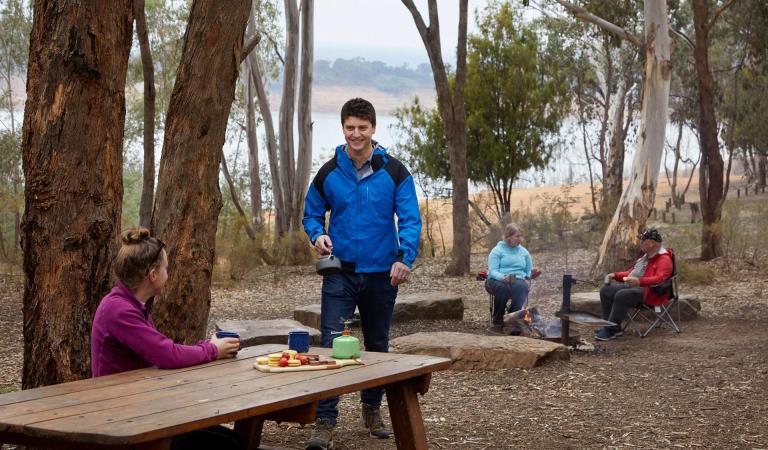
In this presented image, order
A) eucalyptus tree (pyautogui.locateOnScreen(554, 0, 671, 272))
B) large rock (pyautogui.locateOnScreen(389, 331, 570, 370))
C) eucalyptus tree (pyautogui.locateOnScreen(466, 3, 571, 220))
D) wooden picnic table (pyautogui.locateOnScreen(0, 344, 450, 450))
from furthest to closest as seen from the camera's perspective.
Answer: eucalyptus tree (pyautogui.locateOnScreen(466, 3, 571, 220)), eucalyptus tree (pyautogui.locateOnScreen(554, 0, 671, 272)), large rock (pyautogui.locateOnScreen(389, 331, 570, 370)), wooden picnic table (pyautogui.locateOnScreen(0, 344, 450, 450))

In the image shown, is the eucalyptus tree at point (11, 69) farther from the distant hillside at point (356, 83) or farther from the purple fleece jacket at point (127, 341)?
the distant hillside at point (356, 83)

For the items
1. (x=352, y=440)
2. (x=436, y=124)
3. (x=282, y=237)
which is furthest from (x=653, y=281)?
(x=436, y=124)

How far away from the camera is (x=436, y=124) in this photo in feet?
76.9

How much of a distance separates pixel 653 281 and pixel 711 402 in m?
2.95

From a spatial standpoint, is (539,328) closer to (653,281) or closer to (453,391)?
(653,281)

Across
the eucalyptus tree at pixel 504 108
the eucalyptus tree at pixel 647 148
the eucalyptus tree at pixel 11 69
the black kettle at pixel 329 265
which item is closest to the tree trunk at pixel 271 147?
the eucalyptus tree at pixel 504 108

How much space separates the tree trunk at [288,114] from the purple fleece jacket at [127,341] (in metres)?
16.2

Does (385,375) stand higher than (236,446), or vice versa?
(385,375)

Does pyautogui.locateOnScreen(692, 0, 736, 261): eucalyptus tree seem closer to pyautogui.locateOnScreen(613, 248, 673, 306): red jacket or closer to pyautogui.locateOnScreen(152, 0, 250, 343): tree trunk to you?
pyautogui.locateOnScreen(613, 248, 673, 306): red jacket

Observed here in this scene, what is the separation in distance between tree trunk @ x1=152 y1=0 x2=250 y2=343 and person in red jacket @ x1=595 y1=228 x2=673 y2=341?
209 inches

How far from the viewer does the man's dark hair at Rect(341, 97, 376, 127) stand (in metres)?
5.14

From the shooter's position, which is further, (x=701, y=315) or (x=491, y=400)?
(x=701, y=315)

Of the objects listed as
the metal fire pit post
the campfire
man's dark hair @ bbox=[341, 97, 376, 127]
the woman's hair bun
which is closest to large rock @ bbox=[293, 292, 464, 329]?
the campfire

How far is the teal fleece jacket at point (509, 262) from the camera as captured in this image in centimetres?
1002
